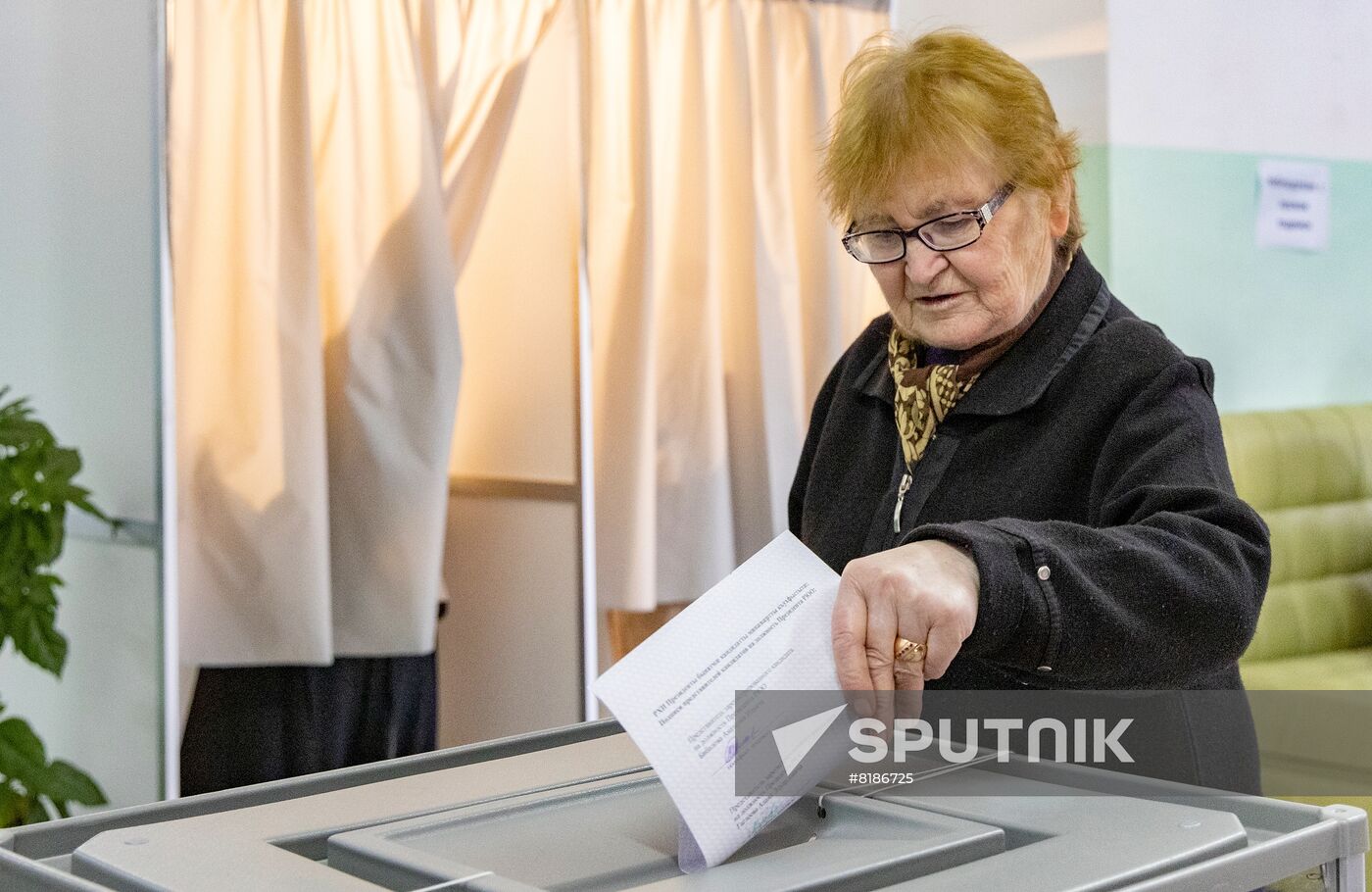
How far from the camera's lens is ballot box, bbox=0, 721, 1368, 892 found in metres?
0.76

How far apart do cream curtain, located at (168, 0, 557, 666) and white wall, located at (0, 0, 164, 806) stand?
Result: 75 mm

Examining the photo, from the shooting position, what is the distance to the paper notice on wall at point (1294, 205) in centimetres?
393

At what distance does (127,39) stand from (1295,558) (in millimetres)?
2747

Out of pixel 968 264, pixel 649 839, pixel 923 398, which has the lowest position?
pixel 649 839

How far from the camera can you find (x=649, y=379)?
9.26 ft

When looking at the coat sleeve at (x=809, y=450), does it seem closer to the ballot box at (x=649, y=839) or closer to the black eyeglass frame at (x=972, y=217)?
the black eyeglass frame at (x=972, y=217)

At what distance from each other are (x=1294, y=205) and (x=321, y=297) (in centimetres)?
275

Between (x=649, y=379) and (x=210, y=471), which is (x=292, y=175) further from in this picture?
(x=649, y=379)

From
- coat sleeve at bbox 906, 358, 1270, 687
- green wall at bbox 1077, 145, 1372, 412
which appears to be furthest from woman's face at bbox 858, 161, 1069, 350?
green wall at bbox 1077, 145, 1372, 412

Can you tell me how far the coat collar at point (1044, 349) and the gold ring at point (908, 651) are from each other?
0.51 meters

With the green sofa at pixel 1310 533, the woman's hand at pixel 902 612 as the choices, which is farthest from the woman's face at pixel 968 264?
the green sofa at pixel 1310 533

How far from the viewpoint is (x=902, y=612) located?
882mm

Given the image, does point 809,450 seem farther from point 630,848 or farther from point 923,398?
point 630,848

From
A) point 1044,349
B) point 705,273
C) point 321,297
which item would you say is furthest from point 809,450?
point 705,273
